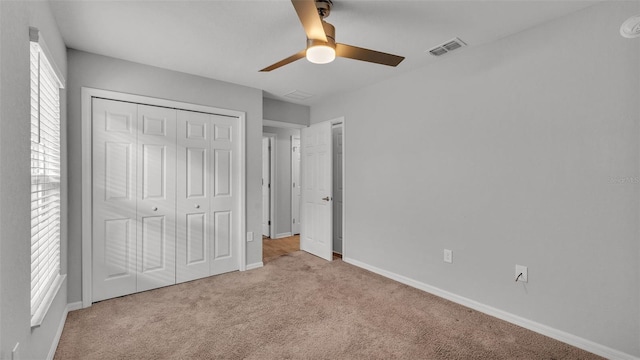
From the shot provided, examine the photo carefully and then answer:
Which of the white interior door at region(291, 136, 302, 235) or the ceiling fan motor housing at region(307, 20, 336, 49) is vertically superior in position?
the ceiling fan motor housing at region(307, 20, 336, 49)

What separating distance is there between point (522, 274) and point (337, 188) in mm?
2687

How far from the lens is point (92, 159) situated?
9.01ft

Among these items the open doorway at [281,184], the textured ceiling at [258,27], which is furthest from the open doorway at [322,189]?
the textured ceiling at [258,27]

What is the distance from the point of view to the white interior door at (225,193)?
3492 millimetres

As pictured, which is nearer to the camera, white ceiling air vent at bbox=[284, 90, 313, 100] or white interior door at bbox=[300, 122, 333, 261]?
white ceiling air vent at bbox=[284, 90, 313, 100]

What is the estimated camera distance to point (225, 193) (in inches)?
141

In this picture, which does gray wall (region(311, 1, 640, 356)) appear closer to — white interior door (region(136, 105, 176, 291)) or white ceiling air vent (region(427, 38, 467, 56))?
white ceiling air vent (region(427, 38, 467, 56))

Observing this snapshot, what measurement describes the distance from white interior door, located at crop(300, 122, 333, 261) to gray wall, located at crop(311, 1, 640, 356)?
0.97 meters

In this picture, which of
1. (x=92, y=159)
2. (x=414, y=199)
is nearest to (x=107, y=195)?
(x=92, y=159)

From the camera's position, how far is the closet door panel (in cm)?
350

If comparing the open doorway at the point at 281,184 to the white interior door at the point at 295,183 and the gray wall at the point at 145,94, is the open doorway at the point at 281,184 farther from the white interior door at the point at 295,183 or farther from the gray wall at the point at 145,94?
the gray wall at the point at 145,94

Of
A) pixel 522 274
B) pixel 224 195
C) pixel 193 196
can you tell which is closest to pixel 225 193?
pixel 224 195

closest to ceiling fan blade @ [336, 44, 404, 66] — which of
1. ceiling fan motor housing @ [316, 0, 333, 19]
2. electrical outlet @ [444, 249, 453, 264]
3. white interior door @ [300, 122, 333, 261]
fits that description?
ceiling fan motor housing @ [316, 0, 333, 19]

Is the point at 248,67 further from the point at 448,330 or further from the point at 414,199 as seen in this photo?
the point at 448,330
